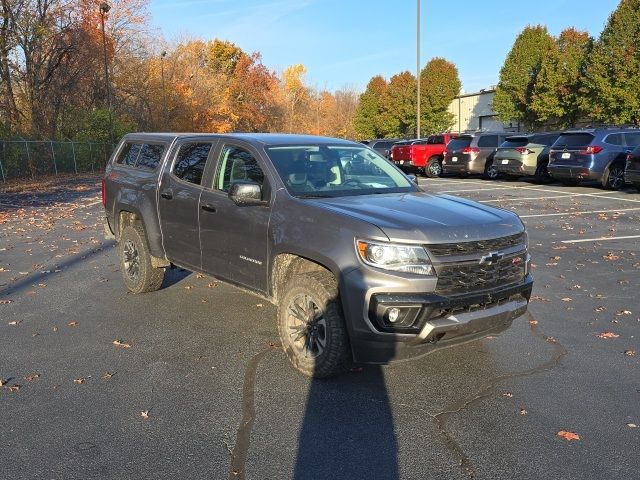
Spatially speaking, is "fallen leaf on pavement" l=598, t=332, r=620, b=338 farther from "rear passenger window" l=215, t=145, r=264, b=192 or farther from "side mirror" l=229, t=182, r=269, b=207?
"rear passenger window" l=215, t=145, r=264, b=192

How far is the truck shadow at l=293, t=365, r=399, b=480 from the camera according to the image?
3188 mm

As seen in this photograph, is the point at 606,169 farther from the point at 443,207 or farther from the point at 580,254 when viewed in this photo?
the point at 443,207

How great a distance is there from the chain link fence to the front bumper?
24851 millimetres

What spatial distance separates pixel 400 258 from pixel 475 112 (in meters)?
55.9

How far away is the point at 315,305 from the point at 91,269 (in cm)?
492

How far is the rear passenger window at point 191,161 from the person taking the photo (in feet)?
18.6

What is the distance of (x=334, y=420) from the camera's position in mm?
3756

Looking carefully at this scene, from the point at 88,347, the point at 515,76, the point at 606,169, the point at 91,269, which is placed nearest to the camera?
the point at 88,347

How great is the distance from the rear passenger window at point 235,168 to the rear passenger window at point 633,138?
15.3m

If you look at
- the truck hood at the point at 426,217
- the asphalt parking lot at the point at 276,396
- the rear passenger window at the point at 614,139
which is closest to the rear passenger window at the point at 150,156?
the asphalt parking lot at the point at 276,396

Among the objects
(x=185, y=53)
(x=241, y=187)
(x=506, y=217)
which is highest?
(x=185, y=53)

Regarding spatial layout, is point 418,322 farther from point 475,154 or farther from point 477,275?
point 475,154

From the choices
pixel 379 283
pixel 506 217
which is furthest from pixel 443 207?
pixel 379 283

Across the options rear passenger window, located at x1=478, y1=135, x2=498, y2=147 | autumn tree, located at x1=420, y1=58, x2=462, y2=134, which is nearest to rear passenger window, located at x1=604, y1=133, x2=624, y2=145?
rear passenger window, located at x1=478, y1=135, x2=498, y2=147
